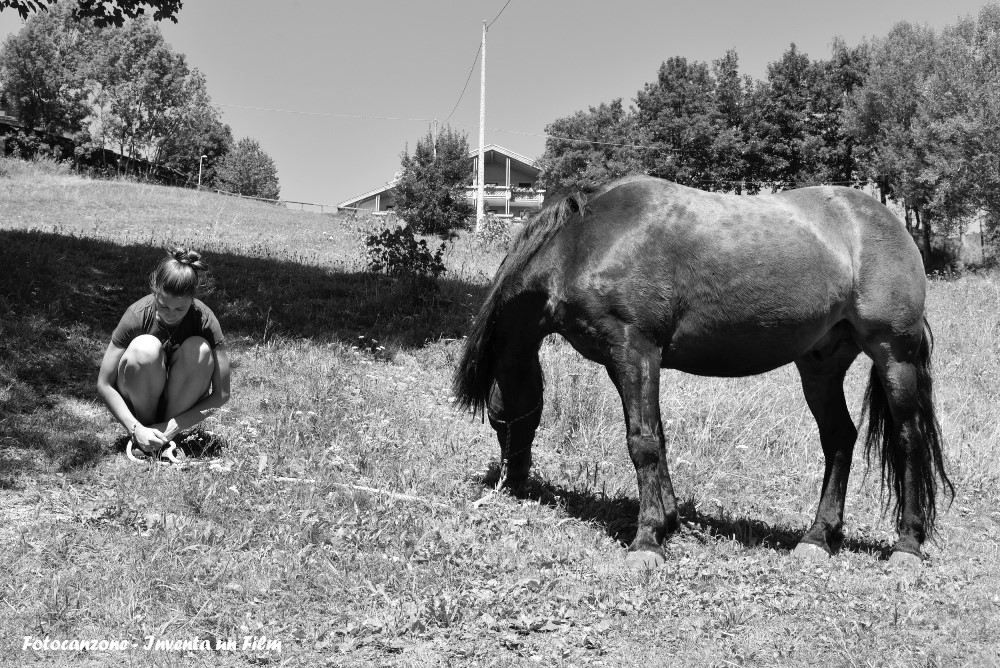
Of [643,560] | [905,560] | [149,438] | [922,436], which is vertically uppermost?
[922,436]

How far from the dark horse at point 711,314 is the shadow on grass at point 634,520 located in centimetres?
19

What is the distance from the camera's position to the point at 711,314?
15.1ft

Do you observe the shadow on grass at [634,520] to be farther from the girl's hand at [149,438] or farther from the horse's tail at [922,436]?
the girl's hand at [149,438]

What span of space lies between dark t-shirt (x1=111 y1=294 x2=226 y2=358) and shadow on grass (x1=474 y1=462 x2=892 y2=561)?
1.98 metres

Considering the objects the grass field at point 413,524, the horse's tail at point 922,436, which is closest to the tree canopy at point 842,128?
the grass field at point 413,524

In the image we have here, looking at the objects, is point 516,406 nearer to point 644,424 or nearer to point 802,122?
point 644,424

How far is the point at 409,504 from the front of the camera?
480 centimetres

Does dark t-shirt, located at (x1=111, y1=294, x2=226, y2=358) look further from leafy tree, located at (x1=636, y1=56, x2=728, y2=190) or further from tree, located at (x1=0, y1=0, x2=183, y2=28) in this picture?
leafy tree, located at (x1=636, y1=56, x2=728, y2=190)

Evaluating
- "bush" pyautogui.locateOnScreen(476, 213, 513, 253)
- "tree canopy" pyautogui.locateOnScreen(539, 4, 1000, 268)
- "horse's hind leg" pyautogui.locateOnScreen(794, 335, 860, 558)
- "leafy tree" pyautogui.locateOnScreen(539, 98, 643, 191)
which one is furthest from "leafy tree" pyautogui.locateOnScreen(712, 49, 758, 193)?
"horse's hind leg" pyautogui.locateOnScreen(794, 335, 860, 558)

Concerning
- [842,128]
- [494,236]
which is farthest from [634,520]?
[842,128]

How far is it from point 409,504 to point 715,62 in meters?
50.7

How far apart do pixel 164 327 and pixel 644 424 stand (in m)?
2.96

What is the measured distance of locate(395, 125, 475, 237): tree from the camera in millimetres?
35562

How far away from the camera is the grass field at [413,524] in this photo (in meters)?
3.41
